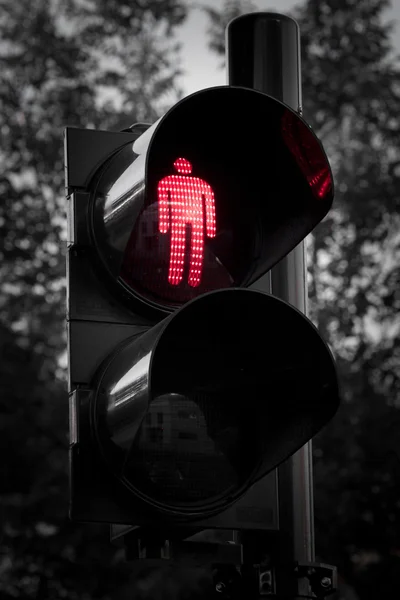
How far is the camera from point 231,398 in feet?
9.12

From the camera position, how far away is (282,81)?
320 centimetres

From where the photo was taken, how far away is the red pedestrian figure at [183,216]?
2.89 meters

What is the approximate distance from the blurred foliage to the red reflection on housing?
10744 mm

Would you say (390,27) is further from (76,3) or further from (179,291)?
(179,291)

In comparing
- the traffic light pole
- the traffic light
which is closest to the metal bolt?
the traffic light pole

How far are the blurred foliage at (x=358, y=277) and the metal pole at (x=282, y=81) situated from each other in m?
10.6

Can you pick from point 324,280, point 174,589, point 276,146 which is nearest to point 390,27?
point 324,280

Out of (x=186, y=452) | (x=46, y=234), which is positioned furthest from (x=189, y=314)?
(x=46, y=234)

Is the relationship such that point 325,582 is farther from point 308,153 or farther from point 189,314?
point 308,153

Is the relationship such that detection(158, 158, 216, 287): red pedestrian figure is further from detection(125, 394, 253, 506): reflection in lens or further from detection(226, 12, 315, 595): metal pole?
detection(125, 394, 253, 506): reflection in lens

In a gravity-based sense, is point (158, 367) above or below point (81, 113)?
below

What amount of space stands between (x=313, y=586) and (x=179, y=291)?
709 mm

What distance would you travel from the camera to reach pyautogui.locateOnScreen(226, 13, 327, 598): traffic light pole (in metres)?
2.84

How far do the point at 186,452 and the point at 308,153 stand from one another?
2.44 ft
